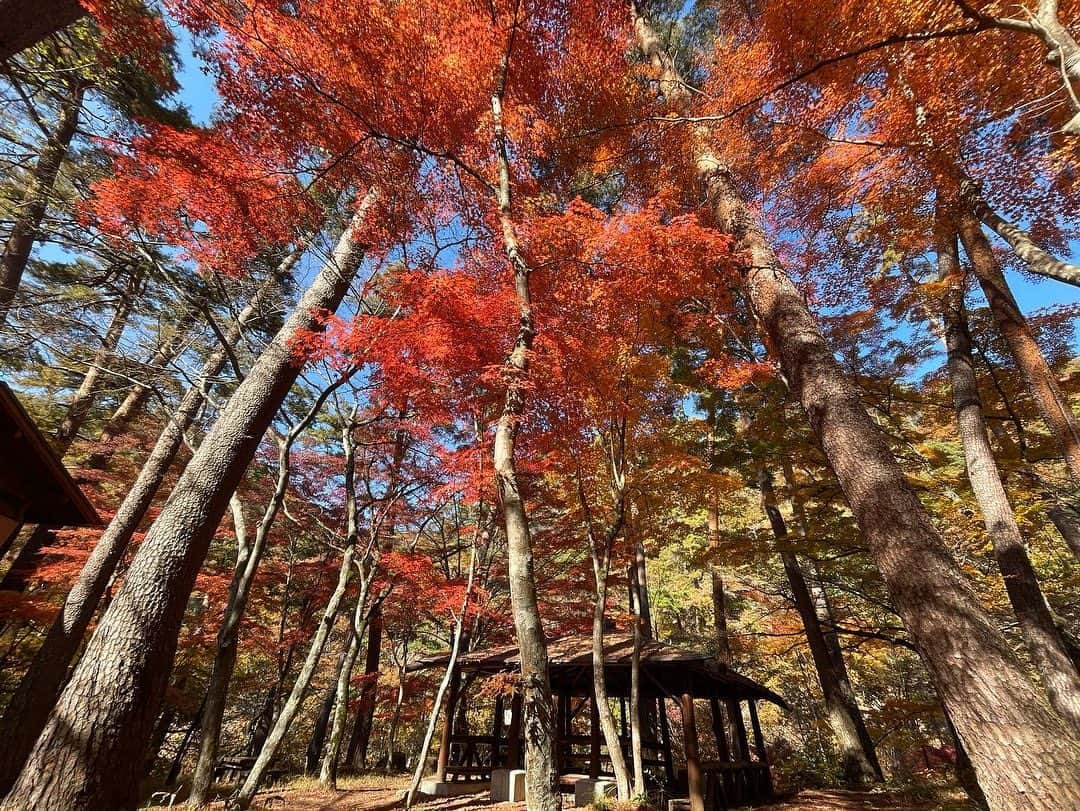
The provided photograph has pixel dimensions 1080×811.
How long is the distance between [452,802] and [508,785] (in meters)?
1.11

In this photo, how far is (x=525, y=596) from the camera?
3875mm

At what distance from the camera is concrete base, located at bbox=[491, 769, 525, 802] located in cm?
815

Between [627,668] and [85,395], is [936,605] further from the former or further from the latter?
[85,395]

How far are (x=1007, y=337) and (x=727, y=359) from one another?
5.10 m

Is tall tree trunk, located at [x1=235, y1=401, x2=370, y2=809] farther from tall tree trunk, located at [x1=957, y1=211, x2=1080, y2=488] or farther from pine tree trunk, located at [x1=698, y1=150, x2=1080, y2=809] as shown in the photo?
tall tree trunk, located at [x1=957, y1=211, x2=1080, y2=488]

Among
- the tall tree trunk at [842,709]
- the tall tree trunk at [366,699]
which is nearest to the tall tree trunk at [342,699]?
the tall tree trunk at [366,699]

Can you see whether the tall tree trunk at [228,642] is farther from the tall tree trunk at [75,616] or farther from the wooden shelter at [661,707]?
the wooden shelter at [661,707]

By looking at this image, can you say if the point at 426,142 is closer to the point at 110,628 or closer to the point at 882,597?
the point at 110,628

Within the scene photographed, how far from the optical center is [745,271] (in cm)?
541

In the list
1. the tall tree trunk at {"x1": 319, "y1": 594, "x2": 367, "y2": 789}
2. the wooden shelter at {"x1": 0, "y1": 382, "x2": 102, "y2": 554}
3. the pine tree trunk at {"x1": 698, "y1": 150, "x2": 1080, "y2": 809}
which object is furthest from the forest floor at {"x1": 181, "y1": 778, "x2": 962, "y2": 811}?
the pine tree trunk at {"x1": 698, "y1": 150, "x2": 1080, "y2": 809}

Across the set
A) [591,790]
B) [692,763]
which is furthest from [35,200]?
[692,763]

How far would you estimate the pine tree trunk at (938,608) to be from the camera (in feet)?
7.80

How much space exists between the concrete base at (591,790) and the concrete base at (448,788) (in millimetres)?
2831

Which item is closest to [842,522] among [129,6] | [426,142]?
[426,142]
